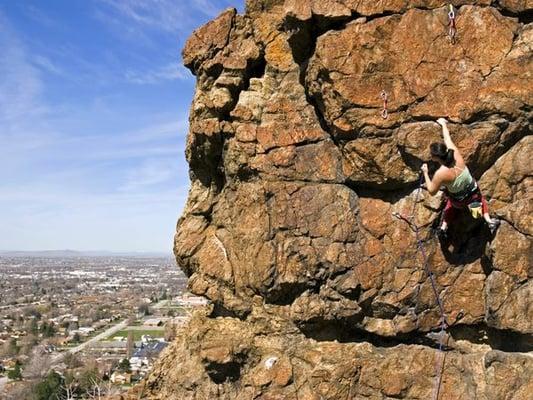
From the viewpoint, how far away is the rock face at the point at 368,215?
802cm

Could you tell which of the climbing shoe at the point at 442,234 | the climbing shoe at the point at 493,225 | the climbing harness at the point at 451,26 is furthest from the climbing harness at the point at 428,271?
the climbing harness at the point at 451,26

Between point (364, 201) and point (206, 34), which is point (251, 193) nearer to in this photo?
point (364, 201)

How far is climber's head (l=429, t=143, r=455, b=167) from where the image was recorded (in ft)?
24.3

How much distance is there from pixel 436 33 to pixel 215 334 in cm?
649

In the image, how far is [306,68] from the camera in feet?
30.2

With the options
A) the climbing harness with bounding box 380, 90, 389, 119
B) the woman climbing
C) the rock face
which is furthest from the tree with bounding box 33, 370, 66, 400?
the woman climbing

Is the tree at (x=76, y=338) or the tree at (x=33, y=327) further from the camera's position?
the tree at (x=33, y=327)

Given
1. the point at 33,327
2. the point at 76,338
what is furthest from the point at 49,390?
the point at 33,327

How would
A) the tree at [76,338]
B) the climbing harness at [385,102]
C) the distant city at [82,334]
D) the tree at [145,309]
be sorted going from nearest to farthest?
the climbing harness at [385,102] → the distant city at [82,334] → the tree at [76,338] → the tree at [145,309]

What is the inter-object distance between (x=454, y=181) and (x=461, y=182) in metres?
0.10

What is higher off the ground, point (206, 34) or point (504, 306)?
point (206, 34)

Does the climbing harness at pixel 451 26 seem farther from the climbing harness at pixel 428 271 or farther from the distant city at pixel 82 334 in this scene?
the distant city at pixel 82 334

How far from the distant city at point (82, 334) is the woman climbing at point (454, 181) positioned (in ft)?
20.6

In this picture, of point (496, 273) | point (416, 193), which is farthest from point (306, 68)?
point (496, 273)
